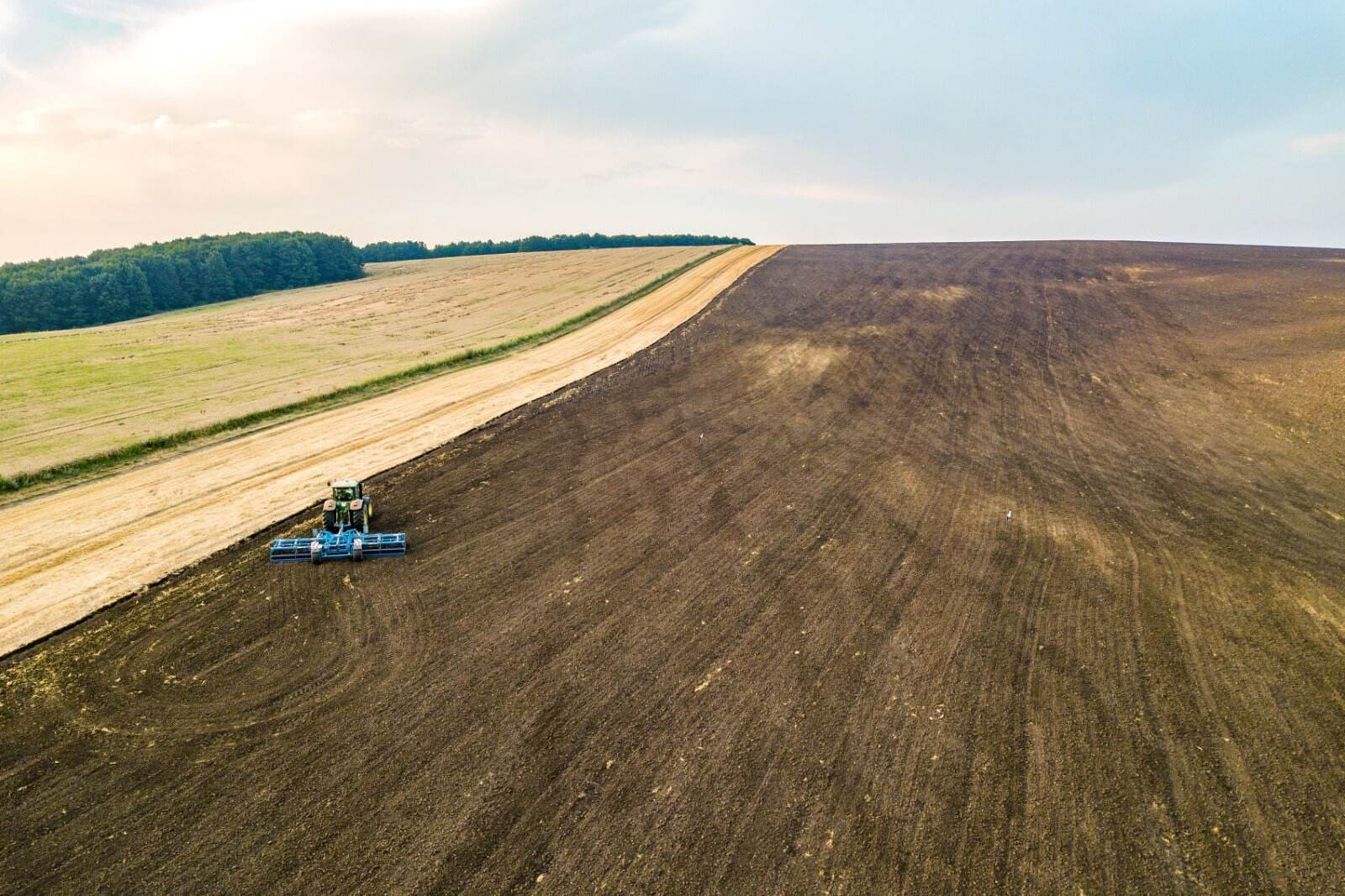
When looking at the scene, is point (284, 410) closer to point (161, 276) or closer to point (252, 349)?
point (252, 349)

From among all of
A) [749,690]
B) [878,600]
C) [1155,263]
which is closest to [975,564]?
[878,600]

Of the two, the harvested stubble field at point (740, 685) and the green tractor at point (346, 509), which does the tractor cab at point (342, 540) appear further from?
the harvested stubble field at point (740, 685)

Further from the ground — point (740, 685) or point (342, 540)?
point (342, 540)

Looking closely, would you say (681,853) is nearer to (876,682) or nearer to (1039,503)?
(876,682)

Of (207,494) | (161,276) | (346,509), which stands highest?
(161,276)

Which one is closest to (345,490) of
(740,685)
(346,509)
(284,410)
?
(346,509)

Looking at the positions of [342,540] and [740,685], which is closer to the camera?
[740,685]
